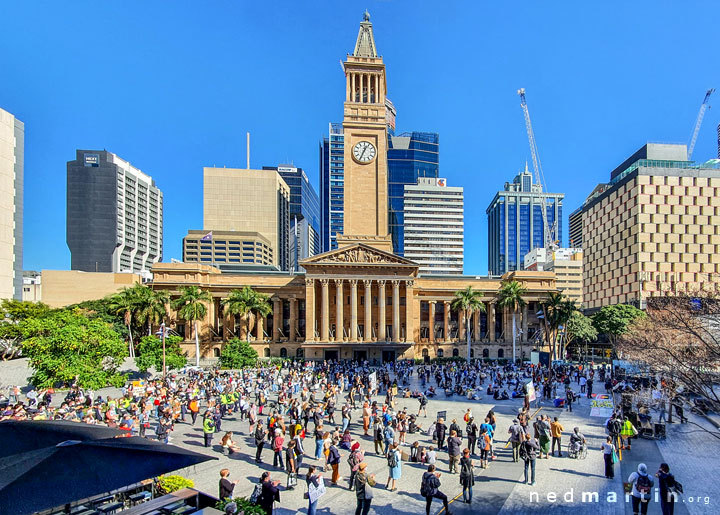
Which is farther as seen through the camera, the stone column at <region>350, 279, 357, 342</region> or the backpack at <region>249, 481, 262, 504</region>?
the stone column at <region>350, 279, 357, 342</region>

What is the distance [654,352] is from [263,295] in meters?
55.6

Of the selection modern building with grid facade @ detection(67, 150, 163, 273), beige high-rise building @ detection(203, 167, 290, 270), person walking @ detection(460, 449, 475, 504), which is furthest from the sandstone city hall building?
modern building with grid facade @ detection(67, 150, 163, 273)

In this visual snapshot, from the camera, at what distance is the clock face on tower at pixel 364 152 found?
72.2 m

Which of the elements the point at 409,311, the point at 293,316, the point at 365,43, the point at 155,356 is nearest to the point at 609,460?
the point at 155,356

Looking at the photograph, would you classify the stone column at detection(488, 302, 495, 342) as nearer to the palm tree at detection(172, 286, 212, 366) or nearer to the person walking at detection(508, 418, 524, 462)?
the palm tree at detection(172, 286, 212, 366)

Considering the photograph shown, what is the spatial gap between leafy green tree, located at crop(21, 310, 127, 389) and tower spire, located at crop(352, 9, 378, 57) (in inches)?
2443

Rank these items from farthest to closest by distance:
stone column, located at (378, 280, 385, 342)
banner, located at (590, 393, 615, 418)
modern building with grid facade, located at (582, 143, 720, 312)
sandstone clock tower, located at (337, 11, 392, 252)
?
1. modern building with grid facade, located at (582, 143, 720, 312)
2. sandstone clock tower, located at (337, 11, 392, 252)
3. stone column, located at (378, 280, 385, 342)
4. banner, located at (590, 393, 615, 418)

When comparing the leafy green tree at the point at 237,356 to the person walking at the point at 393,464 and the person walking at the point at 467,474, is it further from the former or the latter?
the person walking at the point at 467,474

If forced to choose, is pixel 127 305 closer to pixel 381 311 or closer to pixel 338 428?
pixel 381 311

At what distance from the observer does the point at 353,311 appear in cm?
6059

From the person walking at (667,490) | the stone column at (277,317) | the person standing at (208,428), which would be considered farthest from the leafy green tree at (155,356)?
the person walking at (667,490)

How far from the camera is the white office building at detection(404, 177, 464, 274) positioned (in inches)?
5221

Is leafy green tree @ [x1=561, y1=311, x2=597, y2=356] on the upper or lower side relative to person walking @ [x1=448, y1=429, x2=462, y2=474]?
lower

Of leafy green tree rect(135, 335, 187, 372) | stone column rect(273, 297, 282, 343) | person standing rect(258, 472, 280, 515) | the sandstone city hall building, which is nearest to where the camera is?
person standing rect(258, 472, 280, 515)
